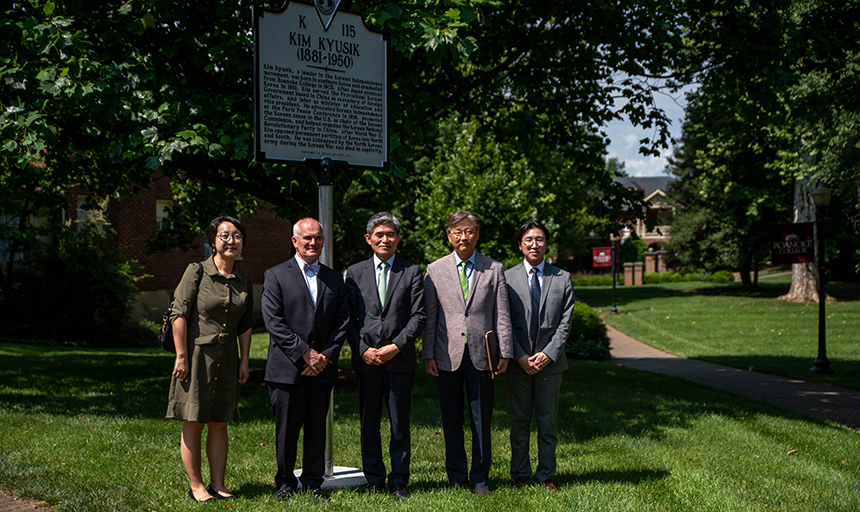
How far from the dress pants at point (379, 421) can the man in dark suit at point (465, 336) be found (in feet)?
0.95

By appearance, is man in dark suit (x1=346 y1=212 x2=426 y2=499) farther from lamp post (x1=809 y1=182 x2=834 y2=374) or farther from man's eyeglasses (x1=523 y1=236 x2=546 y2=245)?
lamp post (x1=809 y1=182 x2=834 y2=374)

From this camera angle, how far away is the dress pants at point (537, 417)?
500 centimetres

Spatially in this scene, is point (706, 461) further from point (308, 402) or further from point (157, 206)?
point (157, 206)

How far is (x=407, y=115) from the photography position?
7.32m

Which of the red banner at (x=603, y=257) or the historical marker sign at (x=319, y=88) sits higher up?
the historical marker sign at (x=319, y=88)

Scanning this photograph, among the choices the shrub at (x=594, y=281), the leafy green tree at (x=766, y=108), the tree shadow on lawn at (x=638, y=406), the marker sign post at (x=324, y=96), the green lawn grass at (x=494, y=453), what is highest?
the leafy green tree at (x=766, y=108)

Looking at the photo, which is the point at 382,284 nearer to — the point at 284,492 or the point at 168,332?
the point at 168,332

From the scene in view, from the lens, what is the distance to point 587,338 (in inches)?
665

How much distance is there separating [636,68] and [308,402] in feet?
25.0

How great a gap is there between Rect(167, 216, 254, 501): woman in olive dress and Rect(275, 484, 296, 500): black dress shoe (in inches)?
13.9

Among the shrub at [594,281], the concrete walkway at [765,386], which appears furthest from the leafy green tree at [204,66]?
the shrub at [594,281]

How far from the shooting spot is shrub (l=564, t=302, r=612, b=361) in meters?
16.3

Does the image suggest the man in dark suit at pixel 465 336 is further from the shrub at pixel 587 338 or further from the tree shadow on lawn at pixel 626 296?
the tree shadow on lawn at pixel 626 296

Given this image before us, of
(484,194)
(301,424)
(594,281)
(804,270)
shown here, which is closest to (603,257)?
(804,270)
